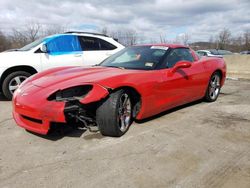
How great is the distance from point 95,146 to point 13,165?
955 millimetres

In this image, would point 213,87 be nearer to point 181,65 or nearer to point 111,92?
point 181,65

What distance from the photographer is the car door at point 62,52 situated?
6523 millimetres

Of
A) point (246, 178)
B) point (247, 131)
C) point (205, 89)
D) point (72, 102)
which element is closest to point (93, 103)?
point (72, 102)

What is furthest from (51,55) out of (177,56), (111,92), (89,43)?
(111,92)

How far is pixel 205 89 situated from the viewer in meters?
5.61

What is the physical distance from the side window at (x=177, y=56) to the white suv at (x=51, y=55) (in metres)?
2.67

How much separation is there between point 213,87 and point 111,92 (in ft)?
10.9

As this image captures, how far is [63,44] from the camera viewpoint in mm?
6793

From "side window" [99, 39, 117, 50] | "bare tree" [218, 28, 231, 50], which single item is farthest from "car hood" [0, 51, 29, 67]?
"bare tree" [218, 28, 231, 50]

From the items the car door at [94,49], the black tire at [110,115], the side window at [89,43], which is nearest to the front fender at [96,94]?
the black tire at [110,115]

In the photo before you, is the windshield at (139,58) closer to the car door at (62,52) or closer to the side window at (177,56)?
the side window at (177,56)

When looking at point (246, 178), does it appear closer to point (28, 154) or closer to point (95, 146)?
point (95, 146)

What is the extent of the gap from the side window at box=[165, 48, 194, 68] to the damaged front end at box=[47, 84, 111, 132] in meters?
1.63

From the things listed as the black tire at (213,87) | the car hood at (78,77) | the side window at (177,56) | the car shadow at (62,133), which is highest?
the side window at (177,56)
